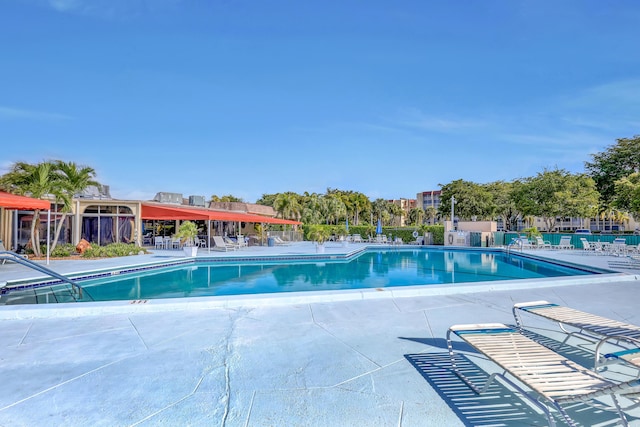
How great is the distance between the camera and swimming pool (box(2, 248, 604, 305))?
8.96 metres

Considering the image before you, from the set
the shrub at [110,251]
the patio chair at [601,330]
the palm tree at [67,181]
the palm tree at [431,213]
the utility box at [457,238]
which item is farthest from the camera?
the palm tree at [431,213]

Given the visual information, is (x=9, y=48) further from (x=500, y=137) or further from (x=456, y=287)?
(x=500, y=137)

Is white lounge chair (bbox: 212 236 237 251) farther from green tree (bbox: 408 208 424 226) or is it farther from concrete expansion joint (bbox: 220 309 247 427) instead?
green tree (bbox: 408 208 424 226)

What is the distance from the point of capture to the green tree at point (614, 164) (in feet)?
119

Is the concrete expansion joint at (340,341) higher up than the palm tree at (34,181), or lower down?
lower down

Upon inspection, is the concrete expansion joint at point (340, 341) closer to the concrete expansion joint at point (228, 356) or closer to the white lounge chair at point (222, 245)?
the concrete expansion joint at point (228, 356)

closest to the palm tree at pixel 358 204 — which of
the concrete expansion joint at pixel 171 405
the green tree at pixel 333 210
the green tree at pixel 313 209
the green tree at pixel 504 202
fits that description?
the green tree at pixel 333 210

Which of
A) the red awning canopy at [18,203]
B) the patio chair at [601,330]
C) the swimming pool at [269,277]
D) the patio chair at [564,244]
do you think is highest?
the red awning canopy at [18,203]

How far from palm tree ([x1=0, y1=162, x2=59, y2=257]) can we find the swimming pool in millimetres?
4784

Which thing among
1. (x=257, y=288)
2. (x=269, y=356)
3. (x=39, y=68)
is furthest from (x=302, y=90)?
(x=269, y=356)

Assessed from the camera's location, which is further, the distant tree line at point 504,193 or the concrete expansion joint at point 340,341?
the distant tree line at point 504,193

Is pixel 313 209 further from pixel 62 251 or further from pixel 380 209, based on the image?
pixel 380 209

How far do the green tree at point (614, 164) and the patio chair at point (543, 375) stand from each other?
42145 millimetres

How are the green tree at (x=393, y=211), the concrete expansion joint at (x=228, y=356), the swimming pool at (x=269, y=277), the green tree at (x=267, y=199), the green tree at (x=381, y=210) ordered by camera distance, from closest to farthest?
the concrete expansion joint at (x=228, y=356) < the swimming pool at (x=269, y=277) < the green tree at (x=267, y=199) < the green tree at (x=381, y=210) < the green tree at (x=393, y=211)
